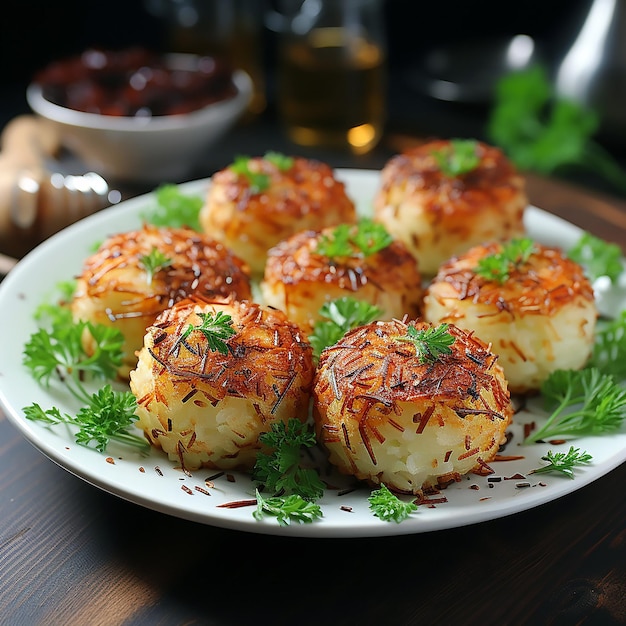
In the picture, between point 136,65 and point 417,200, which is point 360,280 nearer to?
point 417,200

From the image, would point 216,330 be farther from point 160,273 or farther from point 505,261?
point 505,261

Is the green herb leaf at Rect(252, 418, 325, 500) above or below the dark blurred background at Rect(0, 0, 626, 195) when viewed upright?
above

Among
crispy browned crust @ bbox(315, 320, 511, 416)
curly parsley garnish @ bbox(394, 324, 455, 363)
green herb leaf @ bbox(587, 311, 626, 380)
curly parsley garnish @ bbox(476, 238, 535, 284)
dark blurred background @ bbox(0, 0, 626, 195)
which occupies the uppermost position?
curly parsley garnish @ bbox(394, 324, 455, 363)

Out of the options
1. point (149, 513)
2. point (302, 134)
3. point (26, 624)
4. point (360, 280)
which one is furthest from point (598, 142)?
point (26, 624)

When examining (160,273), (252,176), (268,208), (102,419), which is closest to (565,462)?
(102,419)

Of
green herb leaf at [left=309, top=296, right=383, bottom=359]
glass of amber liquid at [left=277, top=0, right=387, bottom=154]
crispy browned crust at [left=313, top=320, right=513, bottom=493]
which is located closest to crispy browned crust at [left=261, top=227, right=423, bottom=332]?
green herb leaf at [left=309, top=296, right=383, bottom=359]

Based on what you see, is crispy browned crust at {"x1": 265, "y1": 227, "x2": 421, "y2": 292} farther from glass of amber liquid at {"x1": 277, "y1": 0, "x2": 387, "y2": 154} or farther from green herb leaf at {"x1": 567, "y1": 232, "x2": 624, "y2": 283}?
glass of amber liquid at {"x1": 277, "y1": 0, "x2": 387, "y2": 154}

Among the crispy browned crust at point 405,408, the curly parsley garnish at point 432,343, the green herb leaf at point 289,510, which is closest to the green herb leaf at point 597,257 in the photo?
the crispy browned crust at point 405,408
